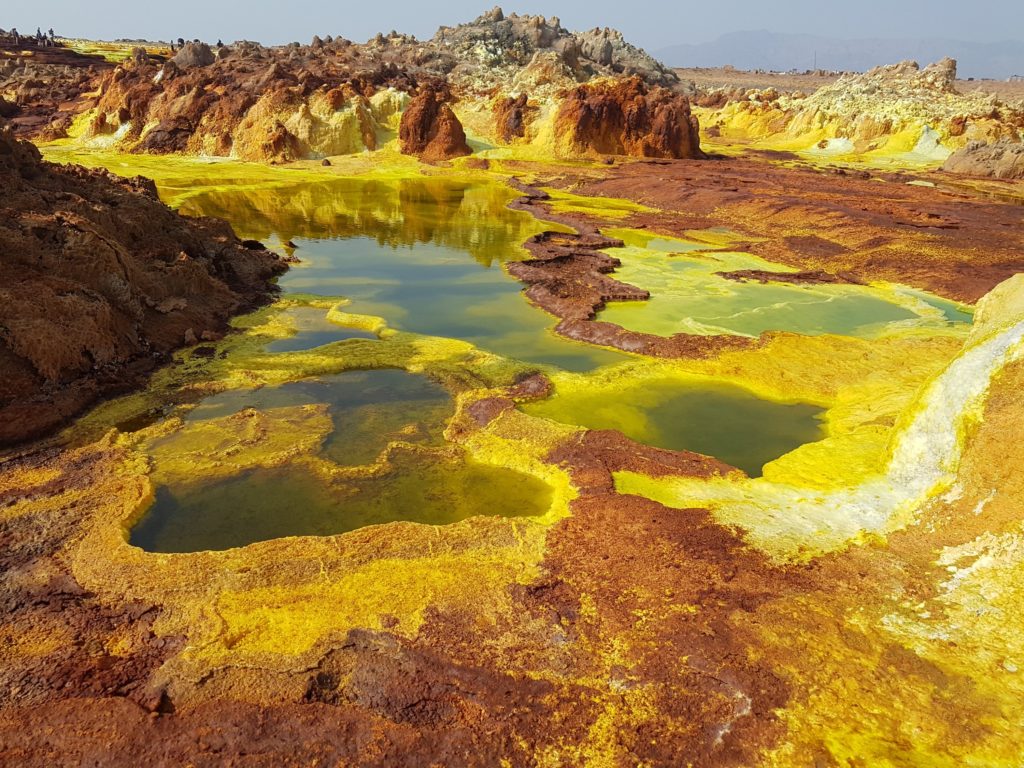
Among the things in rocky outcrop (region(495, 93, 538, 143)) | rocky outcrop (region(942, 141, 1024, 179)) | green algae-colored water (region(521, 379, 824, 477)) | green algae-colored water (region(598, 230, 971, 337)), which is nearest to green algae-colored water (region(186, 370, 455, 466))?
green algae-colored water (region(521, 379, 824, 477))

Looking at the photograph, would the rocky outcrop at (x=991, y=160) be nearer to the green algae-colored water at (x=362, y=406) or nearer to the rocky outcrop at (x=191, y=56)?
the green algae-colored water at (x=362, y=406)

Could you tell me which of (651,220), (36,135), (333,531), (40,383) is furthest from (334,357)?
(36,135)

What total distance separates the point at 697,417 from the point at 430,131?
112 feet

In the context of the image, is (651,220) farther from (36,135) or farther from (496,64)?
(496,64)

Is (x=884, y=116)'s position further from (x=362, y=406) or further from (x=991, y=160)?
(x=362, y=406)

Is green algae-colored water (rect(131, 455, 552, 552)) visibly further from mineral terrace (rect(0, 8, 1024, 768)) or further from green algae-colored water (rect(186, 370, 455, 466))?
green algae-colored water (rect(186, 370, 455, 466))

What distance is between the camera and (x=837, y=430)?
9.05 m

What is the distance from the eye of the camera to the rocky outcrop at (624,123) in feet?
125

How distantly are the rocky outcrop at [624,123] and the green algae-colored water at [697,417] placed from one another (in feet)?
103

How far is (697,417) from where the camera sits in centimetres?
963

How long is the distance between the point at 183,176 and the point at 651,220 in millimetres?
23175

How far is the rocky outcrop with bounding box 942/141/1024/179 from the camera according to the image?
112ft

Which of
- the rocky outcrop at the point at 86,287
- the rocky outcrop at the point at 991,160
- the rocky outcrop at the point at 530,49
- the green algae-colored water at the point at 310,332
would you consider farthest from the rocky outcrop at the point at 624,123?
the green algae-colored water at the point at 310,332

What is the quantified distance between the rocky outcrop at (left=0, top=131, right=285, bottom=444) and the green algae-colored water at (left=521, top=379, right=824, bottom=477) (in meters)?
6.57
